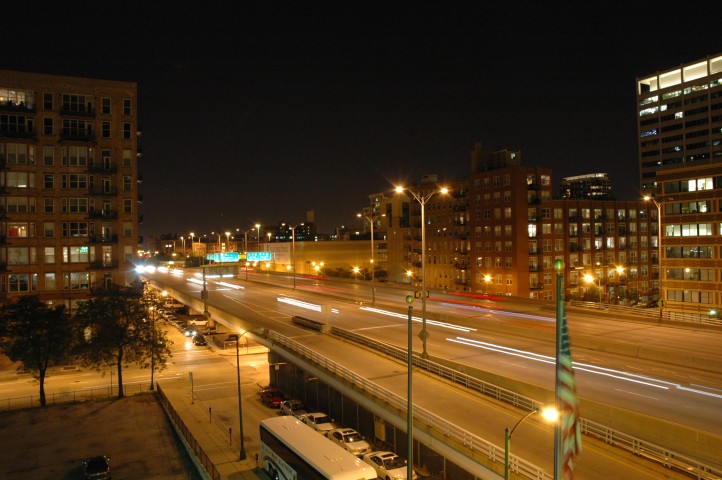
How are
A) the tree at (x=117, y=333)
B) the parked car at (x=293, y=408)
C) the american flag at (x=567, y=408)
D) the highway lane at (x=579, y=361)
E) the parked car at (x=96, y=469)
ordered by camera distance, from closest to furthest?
1. the american flag at (x=567, y=408)
2. the highway lane at (x=579, y=361)
3. the parked car at (x=96, y=469)
4. the parked car at (x=293, y=408)
5. the tree at (x=117, y=333)

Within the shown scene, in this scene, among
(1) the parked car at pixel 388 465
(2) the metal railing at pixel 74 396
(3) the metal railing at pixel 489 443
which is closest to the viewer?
(3) the metal railing at pixel 489 443

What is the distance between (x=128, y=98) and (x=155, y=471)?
1921 inches

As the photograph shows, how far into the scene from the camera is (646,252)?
93375 millimetres

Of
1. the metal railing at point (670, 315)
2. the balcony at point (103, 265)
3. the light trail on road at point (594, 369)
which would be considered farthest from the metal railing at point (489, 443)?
the balcony at point (103, 265)

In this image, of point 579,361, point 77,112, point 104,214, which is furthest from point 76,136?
point 579,361

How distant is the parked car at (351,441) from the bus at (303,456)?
111 inches

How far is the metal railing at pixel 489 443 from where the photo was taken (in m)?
14.7

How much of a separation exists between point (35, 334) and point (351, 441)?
3040 centimetres

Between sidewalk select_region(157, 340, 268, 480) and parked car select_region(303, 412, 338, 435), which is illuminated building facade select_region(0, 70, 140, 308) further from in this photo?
parked car select_region(303, 412, 338, 435)

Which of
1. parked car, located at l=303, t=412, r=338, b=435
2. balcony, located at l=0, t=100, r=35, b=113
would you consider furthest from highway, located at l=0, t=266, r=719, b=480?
balcony, located at l=0, t=100, r=35, b=113

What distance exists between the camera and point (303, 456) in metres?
20.7

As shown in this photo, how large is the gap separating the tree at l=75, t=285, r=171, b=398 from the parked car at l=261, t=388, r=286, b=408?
1006 centimetres

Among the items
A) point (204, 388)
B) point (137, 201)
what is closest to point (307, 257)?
point (137, 201)

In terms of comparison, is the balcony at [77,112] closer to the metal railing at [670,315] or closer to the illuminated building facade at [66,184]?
the illuminated building facade at [66,184]
